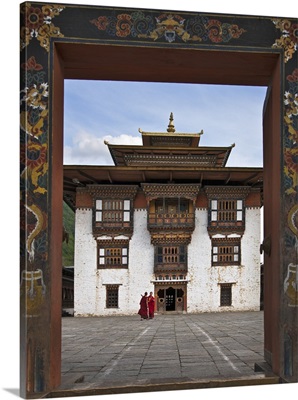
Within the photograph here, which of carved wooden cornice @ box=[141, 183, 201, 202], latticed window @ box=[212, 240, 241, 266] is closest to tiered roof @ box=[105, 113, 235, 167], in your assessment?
carved wooden cornice @ box=[141, 183, 201, 202]

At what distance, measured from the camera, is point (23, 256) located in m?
4.41

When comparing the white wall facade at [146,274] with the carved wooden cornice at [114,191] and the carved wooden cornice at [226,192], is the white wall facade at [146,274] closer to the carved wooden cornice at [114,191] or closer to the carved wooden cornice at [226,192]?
the carved wooden cornice at [114,191]

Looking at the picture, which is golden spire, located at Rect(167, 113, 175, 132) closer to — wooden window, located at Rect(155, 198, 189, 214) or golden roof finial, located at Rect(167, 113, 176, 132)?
golden roof finial, located at Rect(167, 113, 176, 132)

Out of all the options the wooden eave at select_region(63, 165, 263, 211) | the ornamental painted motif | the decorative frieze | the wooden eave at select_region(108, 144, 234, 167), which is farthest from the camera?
the decorative frieze

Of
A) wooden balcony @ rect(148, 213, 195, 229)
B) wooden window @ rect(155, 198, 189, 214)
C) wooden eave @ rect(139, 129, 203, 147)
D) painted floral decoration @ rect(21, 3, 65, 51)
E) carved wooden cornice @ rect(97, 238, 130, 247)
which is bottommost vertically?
carved wooden cornice @ rect(97, 238, 130, 247)

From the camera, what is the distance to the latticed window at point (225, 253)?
2111 centimetres

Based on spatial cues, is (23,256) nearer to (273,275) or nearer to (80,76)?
(80,76)

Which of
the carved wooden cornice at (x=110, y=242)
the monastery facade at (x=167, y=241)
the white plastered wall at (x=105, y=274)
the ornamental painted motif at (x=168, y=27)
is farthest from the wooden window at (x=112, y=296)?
the ornamental painted motif at (x=168, y=27)

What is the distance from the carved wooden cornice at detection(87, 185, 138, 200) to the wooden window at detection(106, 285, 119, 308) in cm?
436

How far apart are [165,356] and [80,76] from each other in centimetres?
461

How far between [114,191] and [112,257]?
320 cm

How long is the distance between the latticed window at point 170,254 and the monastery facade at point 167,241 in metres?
0.05

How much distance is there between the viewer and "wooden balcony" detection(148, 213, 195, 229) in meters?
20.7

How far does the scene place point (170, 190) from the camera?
2084 cm
